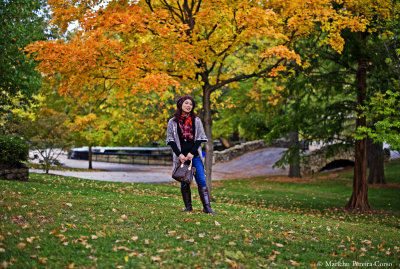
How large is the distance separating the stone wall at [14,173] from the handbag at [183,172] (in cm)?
781

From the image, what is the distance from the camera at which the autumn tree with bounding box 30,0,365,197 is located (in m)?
9.58

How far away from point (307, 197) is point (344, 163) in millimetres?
17552

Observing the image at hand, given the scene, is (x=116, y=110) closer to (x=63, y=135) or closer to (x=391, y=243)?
(x=63, y=135)

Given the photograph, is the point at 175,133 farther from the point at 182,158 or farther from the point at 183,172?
the point at 183,172

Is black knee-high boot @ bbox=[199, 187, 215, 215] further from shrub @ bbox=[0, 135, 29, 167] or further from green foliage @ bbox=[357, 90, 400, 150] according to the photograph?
shrub @ bbox=[0, 135, 29, 167]

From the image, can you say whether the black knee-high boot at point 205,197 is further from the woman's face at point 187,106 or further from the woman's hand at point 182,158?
the woman's face at point 187,106

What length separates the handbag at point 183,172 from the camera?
6.90m

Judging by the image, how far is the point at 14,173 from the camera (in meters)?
12.6

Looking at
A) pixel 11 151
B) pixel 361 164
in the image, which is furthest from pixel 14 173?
pixel 361 164

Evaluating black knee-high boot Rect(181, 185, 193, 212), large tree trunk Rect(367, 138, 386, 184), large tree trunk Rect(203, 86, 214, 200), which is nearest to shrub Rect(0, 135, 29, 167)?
large tree trunk Rect(203, 86, 214, 200)

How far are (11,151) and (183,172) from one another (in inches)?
301

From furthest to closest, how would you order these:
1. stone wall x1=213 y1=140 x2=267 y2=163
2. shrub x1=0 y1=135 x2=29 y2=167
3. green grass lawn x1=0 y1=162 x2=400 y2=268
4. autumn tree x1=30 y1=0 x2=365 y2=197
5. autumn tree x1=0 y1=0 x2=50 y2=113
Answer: stone wall x1=213 y1=140 x2=267 y2=163, autumn tree x1=0 y1=0 x2=50 y2=113, shrub x1=0 y1=135 x2=29 y2=167, autumn tree x1=30 y1=0 x2=365 y2=197, green grass lawn x1=0 y1=162 x2=400 y2=268

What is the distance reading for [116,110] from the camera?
2066 centimetres

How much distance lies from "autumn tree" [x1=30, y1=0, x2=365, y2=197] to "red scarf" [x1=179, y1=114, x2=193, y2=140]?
2.42 metres
